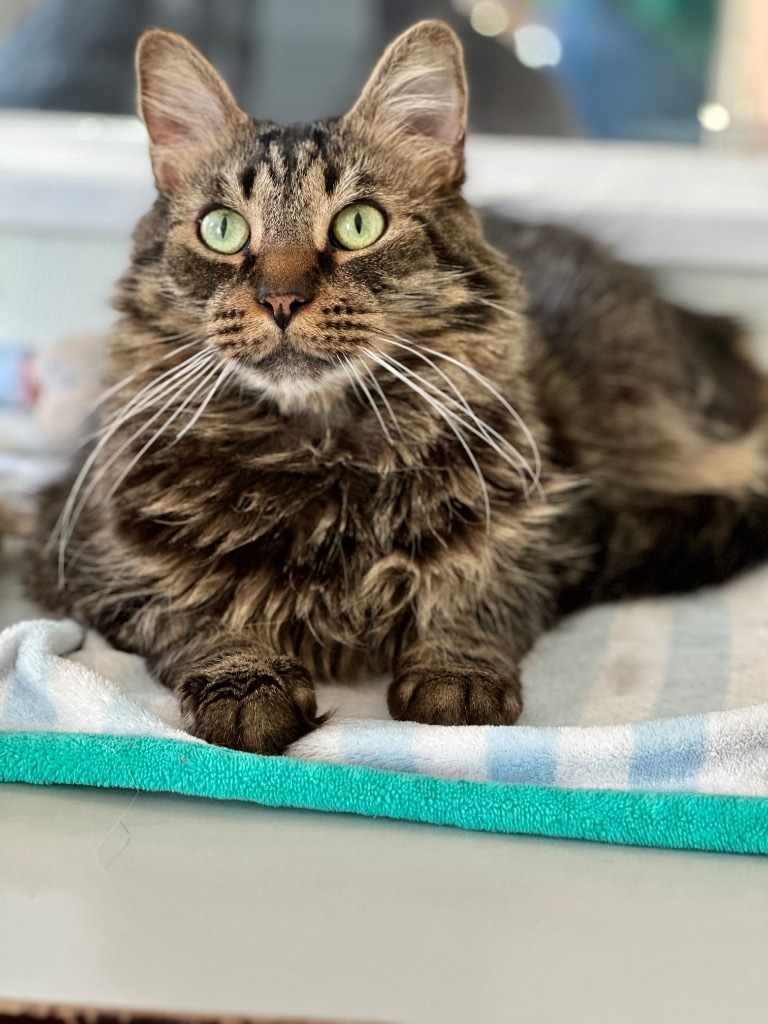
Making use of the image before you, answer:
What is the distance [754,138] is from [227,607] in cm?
204

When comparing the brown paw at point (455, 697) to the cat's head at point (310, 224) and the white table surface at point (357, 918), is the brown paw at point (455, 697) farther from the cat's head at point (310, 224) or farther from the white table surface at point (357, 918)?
the cat's head at point (310, 224)

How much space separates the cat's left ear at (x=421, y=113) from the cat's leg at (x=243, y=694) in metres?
→ 0.65

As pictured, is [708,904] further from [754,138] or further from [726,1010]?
[754,138]

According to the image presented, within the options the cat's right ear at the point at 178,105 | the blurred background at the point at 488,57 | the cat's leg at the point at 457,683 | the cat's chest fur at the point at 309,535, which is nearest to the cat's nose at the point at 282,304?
the cat's chest fur at the point at 309,535

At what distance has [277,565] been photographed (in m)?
1.39

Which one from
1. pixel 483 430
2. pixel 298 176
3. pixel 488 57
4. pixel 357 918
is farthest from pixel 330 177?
pixel 488 57

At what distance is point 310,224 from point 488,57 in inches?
67.7

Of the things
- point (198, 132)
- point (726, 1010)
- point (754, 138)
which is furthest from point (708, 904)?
point (754, 138)

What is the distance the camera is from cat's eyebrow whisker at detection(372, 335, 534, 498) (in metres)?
1.32

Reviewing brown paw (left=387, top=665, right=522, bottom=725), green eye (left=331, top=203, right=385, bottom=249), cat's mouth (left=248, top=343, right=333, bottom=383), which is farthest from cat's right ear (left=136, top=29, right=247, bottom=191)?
brown paw (left=387, top=665, right=522, bottom=725)

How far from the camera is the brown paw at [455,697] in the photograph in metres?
1.23

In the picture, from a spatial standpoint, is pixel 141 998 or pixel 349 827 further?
pixel 349 827

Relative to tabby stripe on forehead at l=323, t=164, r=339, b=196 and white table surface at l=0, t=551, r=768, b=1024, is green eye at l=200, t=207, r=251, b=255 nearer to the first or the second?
tabby stripe on forehead at l=323, t=164, r=339, b=196

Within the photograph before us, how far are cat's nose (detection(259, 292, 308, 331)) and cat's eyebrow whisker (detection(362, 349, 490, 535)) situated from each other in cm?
10
